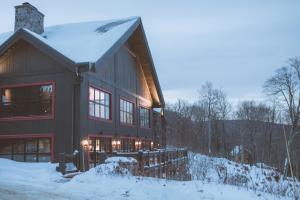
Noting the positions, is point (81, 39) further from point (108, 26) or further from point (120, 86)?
point (120, 86)

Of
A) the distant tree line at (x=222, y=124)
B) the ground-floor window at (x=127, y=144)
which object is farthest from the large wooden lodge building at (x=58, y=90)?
the distant tree line at (x=222, y=124)

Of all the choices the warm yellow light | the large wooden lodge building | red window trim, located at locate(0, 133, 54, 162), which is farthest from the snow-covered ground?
the large wooden lodge building

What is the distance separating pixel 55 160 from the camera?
1866 cm

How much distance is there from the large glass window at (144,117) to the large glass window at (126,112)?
9.30ft

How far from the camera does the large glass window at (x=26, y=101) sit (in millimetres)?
19703

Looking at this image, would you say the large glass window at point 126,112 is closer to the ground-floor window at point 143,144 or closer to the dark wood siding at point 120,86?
the dark wood siding at point 120,86

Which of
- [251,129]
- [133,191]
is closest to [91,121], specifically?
[133,191]

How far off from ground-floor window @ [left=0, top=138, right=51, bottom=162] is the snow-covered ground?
5577 mm

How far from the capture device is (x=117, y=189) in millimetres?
10867

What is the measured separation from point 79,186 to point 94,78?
9.77m

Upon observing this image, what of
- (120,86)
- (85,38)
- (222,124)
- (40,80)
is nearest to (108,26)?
(85,38)

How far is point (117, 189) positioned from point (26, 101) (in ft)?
37.4

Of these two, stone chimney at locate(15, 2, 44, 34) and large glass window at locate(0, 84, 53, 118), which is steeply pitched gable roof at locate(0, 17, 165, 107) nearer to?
stone chimney at locate(15, 2, 44, 34)

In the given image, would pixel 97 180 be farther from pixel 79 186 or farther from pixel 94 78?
pixel 94 78
